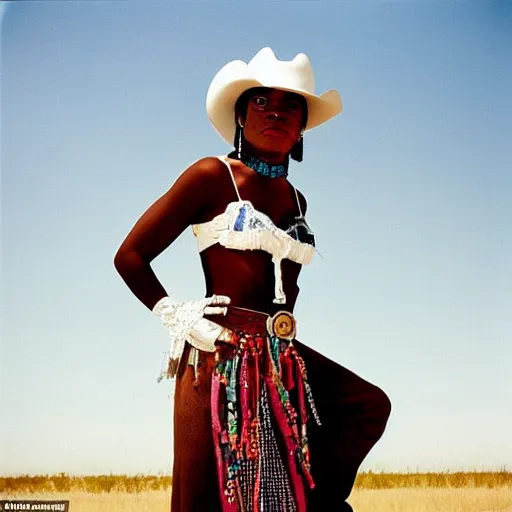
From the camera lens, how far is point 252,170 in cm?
368

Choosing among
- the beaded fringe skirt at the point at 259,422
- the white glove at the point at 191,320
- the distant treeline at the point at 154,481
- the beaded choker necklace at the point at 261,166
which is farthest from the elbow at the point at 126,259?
the distant treeline at the point at 154,481

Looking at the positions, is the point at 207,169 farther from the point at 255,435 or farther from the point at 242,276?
the point at 255,435

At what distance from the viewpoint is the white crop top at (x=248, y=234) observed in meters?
3.55

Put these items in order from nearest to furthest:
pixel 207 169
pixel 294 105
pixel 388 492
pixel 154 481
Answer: pixel 207 169, pixel 294 105, pixel 154 481, pixel 388 492

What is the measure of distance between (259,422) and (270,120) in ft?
3.08

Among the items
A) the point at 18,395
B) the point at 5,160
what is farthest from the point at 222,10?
the point at 18,395

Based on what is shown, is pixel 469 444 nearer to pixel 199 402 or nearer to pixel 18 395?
pixel 199 402

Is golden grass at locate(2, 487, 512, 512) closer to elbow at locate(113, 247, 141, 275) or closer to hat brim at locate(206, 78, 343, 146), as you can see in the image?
elbow at locate(113, 247, 141, 275)

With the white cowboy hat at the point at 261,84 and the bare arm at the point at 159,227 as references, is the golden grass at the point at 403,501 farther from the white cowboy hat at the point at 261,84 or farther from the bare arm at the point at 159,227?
Result: the white cowboy hat at the point at 261,84

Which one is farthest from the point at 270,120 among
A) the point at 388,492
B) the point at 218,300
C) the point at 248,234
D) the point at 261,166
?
the point at 388,492

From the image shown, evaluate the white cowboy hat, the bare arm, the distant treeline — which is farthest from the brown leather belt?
the distant treeline

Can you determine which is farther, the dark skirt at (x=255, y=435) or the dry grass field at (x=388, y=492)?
the dry grass field at (x=388, y=492)

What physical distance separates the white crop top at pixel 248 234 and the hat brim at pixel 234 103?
20cm

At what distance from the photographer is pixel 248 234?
3.54m
